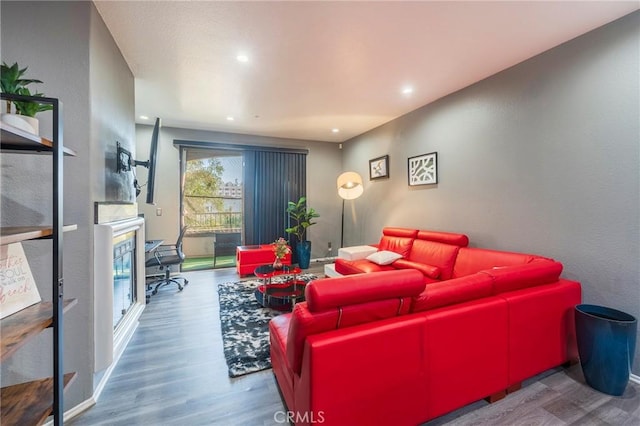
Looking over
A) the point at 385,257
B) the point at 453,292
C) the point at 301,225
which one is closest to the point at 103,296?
the point at 453,292

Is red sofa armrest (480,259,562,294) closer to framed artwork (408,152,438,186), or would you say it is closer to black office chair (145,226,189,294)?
framed artwork (408,152,438,186)

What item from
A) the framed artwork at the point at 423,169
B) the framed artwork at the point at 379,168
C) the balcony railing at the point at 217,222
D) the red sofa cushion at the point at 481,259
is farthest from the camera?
the balcony railing at the point at 217,222

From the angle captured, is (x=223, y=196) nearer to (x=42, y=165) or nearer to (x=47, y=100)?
(x=42, y=165)

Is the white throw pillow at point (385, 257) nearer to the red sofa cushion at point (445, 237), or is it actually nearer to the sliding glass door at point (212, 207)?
the red sofa cushion at point (445, 237)

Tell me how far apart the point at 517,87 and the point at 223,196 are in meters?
5.17

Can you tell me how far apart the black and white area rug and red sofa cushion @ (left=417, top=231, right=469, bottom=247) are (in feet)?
7.43

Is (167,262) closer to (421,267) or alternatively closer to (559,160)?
(421,267)

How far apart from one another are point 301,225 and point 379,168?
1993 millimetres

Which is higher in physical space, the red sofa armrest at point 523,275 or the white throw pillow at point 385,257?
the red sofa armrest at point 523,275

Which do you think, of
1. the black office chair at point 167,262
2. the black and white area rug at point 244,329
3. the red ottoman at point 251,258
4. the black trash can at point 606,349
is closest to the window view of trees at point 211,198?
the red ottoman at point 251,258

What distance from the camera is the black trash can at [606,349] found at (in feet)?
5.53

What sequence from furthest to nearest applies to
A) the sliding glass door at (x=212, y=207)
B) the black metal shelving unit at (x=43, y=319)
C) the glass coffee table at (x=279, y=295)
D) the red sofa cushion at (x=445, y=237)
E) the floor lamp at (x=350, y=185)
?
the sliding glass door at (x=212, y=207) → the floor lamp at (x=350, y=185) → the red sofa cushion at (x=445, y=237) → the glass coffee table at (x=279, y=295) → the black metal shelving unit at (x=43, y=319)

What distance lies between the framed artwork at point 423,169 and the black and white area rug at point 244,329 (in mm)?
2800

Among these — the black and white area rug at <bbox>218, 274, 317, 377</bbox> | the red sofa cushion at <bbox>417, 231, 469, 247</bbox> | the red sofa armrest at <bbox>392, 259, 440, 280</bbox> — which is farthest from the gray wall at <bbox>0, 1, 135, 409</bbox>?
the red sofa cushion at <bbox>417, 231, 469, 247</bbox>
